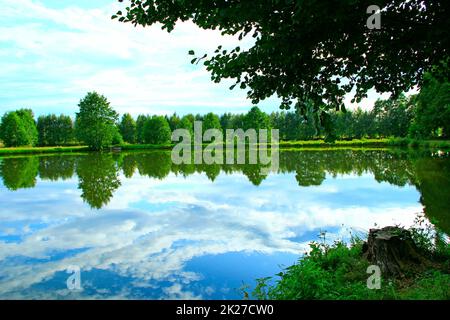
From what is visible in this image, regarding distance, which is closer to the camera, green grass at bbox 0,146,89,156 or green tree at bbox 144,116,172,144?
green grass at bbox 0,146,89,156

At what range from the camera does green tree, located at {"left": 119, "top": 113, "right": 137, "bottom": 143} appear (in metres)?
103

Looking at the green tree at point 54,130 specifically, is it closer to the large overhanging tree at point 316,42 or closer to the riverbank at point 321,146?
the riverbank at point 321,146

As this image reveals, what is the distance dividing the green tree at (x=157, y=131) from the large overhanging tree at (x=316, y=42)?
7777 centimetres

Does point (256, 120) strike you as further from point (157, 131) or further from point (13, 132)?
point (13, 132)

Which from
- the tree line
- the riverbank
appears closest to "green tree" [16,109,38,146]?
the tree line

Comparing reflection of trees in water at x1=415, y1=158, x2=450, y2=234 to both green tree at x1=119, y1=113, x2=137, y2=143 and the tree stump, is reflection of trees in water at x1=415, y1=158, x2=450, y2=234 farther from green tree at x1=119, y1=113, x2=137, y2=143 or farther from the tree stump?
green tree at x1=119, y1=113, x2=137, y2=143

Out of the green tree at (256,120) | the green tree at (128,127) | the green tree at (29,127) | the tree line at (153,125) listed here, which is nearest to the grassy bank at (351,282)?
the tree line at (153,125)

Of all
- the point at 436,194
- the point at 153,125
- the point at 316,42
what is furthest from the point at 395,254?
the point at 153,125

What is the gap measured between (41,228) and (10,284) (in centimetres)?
491

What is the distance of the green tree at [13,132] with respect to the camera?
8344 cm

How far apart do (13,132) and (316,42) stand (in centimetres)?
9400

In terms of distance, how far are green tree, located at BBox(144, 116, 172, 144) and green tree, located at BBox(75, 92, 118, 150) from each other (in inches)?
457

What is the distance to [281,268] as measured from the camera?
24.6ft
